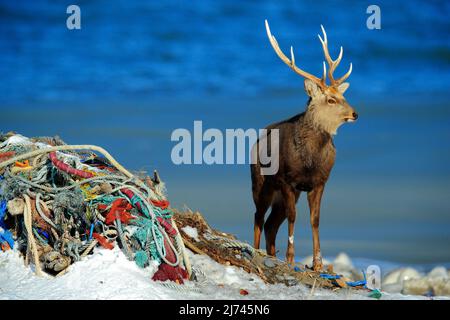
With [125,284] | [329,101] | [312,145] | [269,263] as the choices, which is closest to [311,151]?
[312,145]

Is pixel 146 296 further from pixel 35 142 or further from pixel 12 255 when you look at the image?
pixel 35 142

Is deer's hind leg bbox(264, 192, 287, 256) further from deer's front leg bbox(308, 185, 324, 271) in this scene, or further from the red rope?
the red rope

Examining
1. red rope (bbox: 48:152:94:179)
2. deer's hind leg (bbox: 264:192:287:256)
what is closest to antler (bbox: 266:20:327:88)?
deer's hind leg (bbox: 264:192:287:256)

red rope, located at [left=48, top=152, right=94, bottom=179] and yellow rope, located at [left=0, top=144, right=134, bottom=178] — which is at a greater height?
yellow rope, located at [left=0, top=144, right=134, bottom=178]

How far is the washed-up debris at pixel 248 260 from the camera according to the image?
9477 millimetres

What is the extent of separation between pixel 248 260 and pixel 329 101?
3429 mm

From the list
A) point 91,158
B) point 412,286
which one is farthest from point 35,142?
point 412,286

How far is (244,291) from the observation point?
850 centimetres

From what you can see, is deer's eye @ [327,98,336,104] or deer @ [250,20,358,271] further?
deer's eye @ [327,98,336,104]

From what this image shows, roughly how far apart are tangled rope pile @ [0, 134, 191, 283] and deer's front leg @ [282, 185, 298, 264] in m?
2.55

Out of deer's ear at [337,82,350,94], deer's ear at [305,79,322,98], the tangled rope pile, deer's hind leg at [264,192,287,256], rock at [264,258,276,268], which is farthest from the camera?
deer's hind leg at [264,192,287,256]

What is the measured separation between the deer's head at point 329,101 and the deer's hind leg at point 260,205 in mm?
1666

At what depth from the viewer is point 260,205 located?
12938 mm

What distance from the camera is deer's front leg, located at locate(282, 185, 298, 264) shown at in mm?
11445
